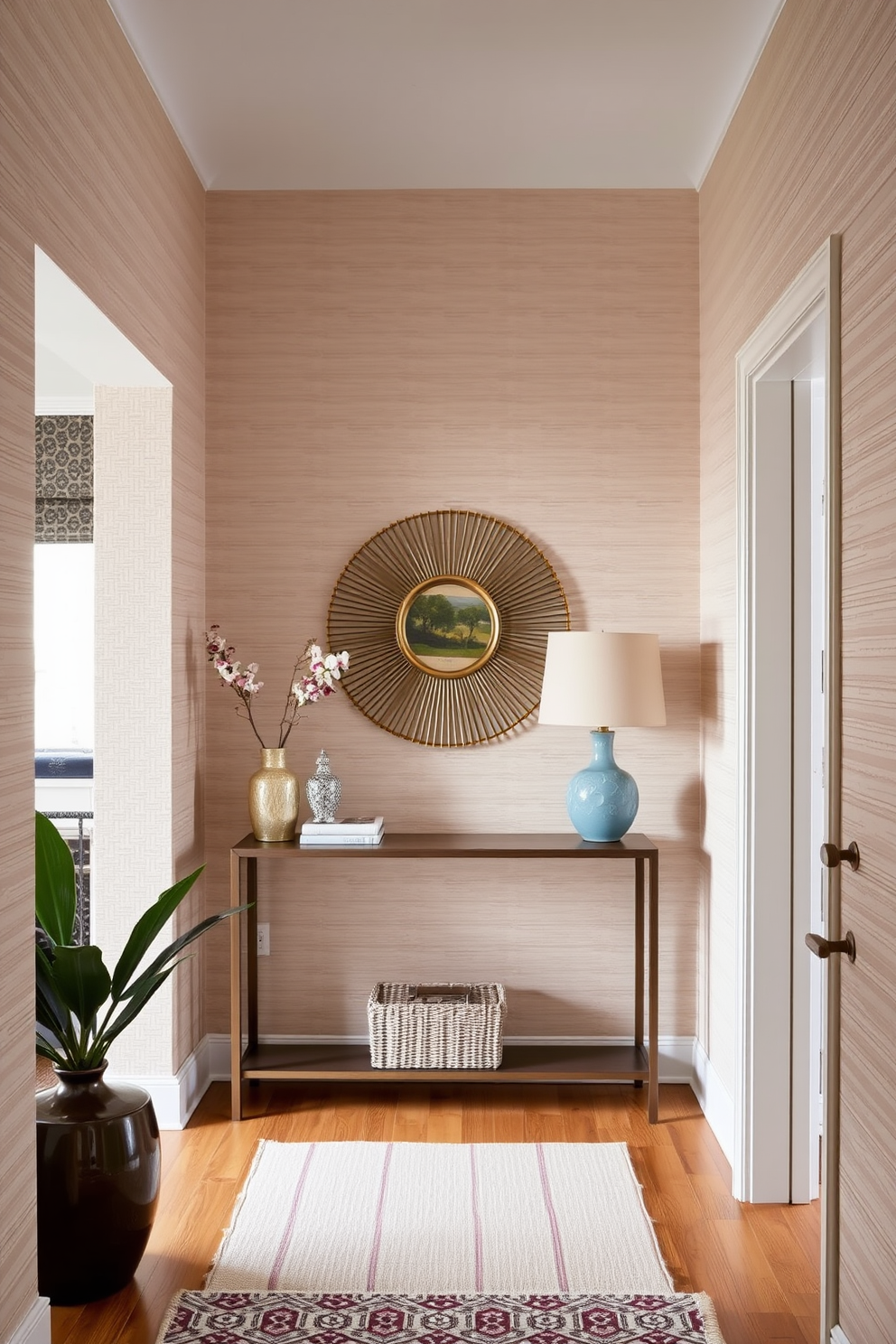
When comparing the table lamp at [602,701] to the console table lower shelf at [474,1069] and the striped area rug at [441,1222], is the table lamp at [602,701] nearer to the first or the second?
the console table lower shelf at [474,1069]

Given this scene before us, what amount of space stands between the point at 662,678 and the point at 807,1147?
1.40 metres

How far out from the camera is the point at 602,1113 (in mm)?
3254

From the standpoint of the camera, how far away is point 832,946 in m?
1.95

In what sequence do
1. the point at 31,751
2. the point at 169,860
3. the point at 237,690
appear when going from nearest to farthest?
the point at 31,751 → the point at 169,860 → the point at 237,690

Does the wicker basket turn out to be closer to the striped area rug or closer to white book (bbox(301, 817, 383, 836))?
the striped area rug

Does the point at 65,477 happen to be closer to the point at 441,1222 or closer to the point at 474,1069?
the point at 474,1069

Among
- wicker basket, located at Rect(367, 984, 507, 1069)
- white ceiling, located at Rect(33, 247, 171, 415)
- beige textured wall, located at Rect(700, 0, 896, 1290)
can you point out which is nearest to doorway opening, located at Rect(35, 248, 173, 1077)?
white ceiling, located at Rect(33, 247, 171, 415)

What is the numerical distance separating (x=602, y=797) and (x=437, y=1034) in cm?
86

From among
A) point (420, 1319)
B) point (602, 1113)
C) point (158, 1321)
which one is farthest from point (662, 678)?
point (158, 1321)

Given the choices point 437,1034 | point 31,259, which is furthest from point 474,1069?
point 31,259

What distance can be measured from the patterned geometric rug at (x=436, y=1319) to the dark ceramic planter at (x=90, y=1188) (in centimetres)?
17

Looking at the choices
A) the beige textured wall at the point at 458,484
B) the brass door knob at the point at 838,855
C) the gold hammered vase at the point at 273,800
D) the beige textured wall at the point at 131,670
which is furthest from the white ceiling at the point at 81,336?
the brass door knob at the point at 838,855

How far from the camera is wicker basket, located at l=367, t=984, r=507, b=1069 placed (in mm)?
3217

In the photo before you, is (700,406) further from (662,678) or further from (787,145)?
(787,145)
